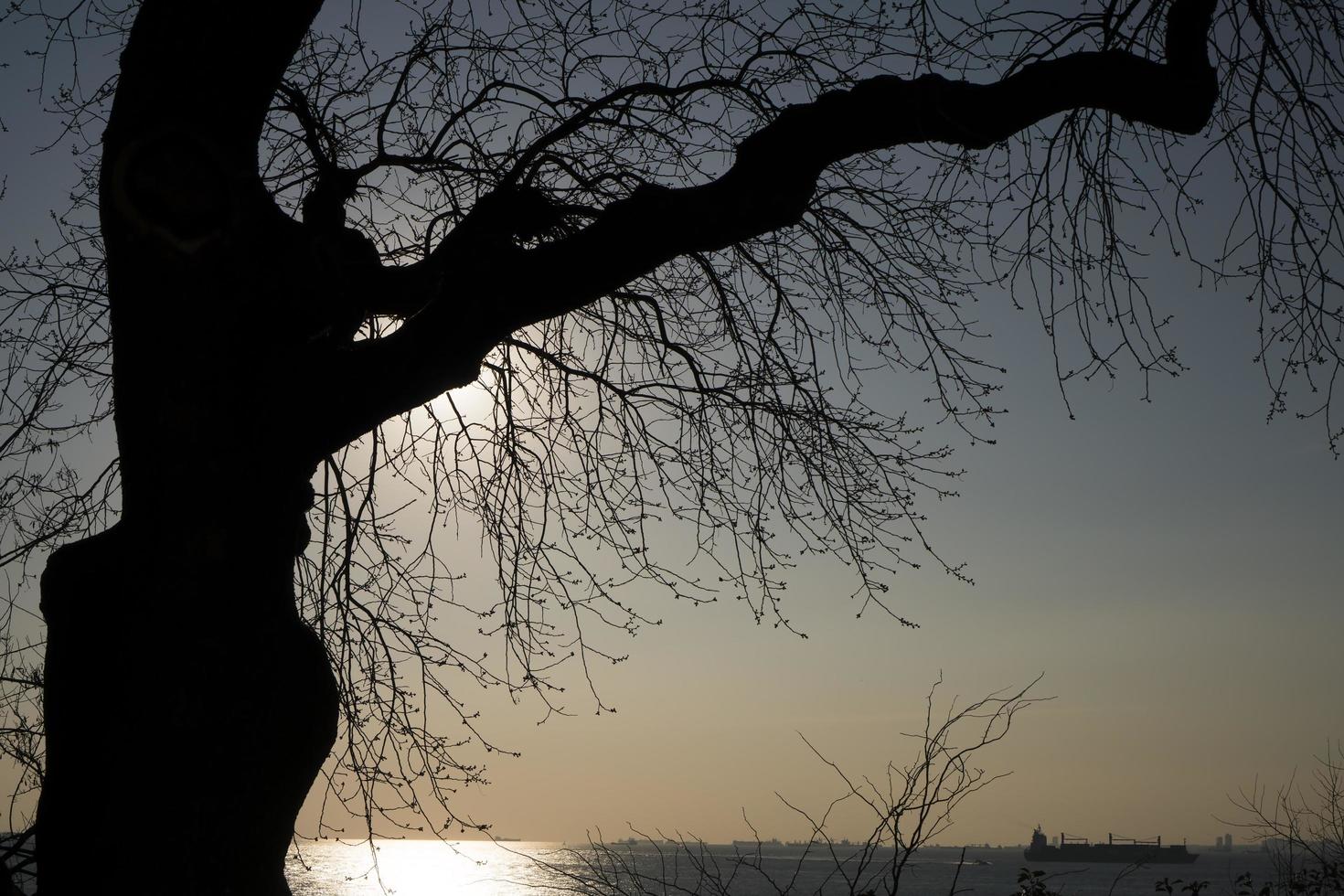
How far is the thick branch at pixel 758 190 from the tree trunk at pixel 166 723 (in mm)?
753

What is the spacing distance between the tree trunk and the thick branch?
753mm

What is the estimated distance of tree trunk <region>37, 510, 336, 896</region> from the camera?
290 centimetres

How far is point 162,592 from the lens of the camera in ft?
10.1

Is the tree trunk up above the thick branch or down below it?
below

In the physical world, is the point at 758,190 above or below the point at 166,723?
above

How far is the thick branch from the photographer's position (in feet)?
11.3

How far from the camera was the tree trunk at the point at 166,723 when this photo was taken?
2.90m

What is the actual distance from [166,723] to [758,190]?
7.76 feet

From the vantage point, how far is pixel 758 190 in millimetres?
3557

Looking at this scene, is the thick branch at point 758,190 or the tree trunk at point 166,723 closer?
the tree trunk at point 166,723

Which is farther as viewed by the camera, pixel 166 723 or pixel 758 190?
pixel 758 190

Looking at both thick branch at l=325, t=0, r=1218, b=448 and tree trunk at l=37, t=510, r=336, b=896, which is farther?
thick branch at l=325, t=0, r=1218, b=448

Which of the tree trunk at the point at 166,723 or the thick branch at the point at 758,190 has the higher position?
the thick branch at the point at 758,190

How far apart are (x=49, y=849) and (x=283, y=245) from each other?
191cm
